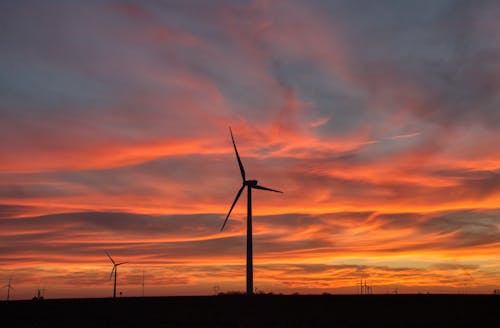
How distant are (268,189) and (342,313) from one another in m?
48.2

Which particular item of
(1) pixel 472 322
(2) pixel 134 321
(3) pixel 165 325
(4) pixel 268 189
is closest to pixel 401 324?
(1) pixel 472 322

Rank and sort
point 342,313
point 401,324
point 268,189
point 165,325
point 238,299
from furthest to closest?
point 268,189 < point 238,299 < point 342,313 < point 165,325 < point 401,324

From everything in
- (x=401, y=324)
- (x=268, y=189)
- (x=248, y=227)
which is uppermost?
(x=268, y=189)

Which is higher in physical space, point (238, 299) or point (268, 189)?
point (268, 189)

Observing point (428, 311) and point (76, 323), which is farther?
point (428, 311)

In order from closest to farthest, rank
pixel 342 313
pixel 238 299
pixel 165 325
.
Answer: pixel 165 325 → pixel 342 313 → pixel 238 299

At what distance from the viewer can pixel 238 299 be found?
11175cm

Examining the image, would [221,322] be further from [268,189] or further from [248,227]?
[268,189]

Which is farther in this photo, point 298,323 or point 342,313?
point 342,313

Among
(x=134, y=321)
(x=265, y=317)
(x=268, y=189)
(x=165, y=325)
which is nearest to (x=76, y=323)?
(x=134, y=321)

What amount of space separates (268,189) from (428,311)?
5115cm

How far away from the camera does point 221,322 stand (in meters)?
72.2

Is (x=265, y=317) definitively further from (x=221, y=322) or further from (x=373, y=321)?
(x=373, y=321)

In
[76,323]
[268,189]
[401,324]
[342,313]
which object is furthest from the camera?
[268,189]
